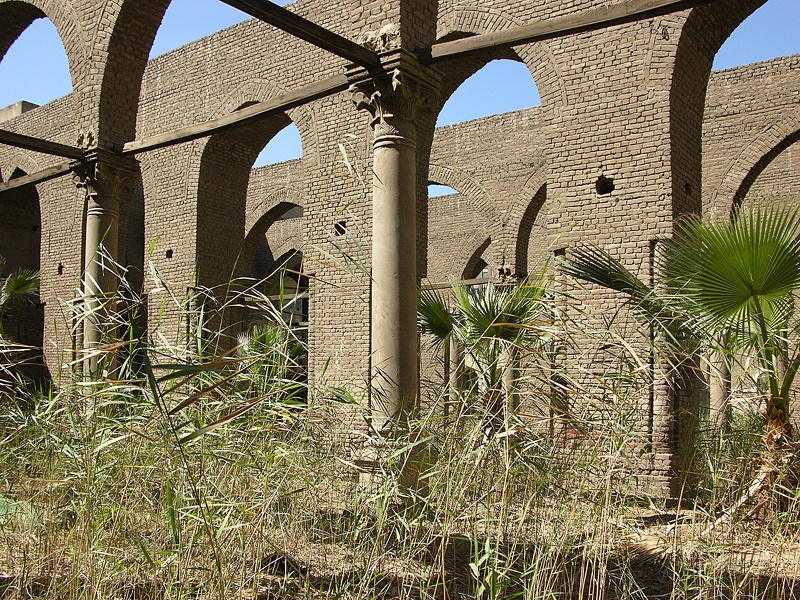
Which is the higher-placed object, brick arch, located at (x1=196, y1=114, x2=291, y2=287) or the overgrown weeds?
brick arch, located at (x1=196, y1=114, x2=291, y2=287)

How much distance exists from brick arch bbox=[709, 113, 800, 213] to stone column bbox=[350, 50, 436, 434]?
8.25 meters

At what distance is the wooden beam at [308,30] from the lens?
5.55 meters

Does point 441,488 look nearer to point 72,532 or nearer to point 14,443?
point 72,532

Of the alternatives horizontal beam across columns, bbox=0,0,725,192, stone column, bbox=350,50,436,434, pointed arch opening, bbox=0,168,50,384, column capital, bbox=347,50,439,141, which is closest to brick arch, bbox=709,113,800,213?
horizontal beam across columns, bbox=0,0,725,192

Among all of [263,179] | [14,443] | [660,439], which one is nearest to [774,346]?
[660,439]

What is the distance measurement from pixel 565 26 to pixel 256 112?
3.05 metres

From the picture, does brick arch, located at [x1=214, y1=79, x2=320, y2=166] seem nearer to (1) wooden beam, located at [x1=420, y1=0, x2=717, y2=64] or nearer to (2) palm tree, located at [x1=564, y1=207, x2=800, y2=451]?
(1) wooden beam, located at [x1=420, y1=0, x2=717, y2=64]

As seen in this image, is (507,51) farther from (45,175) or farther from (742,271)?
(742,271)

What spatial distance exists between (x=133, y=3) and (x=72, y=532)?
6918mm

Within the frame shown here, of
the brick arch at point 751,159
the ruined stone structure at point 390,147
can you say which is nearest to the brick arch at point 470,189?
the ruined stone structure at point 390,147

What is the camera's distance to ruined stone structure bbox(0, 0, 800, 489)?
19.1 feet

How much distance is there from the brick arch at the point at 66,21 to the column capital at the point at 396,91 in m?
A: 4.89

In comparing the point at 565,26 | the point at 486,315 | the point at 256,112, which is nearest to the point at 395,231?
the point at 486,315

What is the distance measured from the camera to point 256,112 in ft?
23.3
